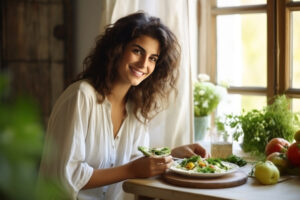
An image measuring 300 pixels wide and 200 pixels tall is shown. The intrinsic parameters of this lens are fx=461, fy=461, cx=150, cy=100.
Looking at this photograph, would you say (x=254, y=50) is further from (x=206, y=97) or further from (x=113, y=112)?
(x=113, y=112)

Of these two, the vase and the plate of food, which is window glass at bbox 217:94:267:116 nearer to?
the vase

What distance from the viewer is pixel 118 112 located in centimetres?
221

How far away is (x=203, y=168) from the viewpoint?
6.03 ft

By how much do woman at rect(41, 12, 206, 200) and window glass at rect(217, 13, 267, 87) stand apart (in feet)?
2.22

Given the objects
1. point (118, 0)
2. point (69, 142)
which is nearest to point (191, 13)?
point (118, 0)

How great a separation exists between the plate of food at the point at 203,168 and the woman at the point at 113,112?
0.22ft

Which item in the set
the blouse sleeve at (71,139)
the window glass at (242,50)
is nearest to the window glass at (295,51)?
the window glass at (242,50)

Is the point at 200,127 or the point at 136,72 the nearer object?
the point at 136,72

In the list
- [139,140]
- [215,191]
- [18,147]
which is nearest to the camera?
[18,147]

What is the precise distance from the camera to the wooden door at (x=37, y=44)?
9.75 ft

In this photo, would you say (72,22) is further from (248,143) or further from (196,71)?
(248,143)

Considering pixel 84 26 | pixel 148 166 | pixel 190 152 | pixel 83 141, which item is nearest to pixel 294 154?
pixel 190 152

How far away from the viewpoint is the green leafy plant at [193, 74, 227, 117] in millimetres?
2779

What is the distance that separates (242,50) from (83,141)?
1382mm
